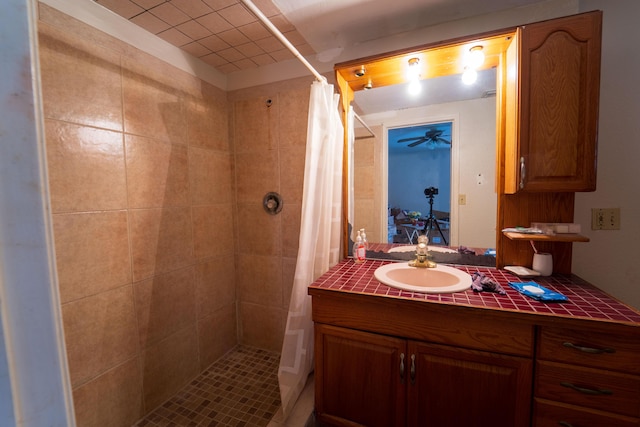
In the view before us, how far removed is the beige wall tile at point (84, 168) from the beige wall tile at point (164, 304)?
1.58 ft

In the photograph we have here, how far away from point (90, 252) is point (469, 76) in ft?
6.83

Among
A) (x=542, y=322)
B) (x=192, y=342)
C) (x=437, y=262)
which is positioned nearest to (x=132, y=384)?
(x=192, y=342)

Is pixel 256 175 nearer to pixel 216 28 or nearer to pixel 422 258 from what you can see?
pixel 216 28

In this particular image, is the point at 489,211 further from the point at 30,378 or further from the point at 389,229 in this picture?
the point at 30,378

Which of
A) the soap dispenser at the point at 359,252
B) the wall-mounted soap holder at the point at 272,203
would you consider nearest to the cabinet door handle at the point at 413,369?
the soap dispenser at the point at 359,252

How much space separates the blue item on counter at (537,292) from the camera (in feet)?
3.21

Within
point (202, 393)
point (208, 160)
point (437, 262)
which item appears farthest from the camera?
point (208, 160)

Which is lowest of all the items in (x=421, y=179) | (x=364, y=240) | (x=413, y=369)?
(x=413, y=369)

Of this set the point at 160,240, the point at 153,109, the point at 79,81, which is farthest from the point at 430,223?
the point at 79,81

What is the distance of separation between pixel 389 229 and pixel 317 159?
0.63 meters

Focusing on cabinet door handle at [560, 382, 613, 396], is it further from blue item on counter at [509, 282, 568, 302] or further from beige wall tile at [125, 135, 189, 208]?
beige wall tile at [125, 135, 189, 208]

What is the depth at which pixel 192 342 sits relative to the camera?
5.65 ft

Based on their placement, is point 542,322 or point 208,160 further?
point 208,160

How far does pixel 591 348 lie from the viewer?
2.85ft
